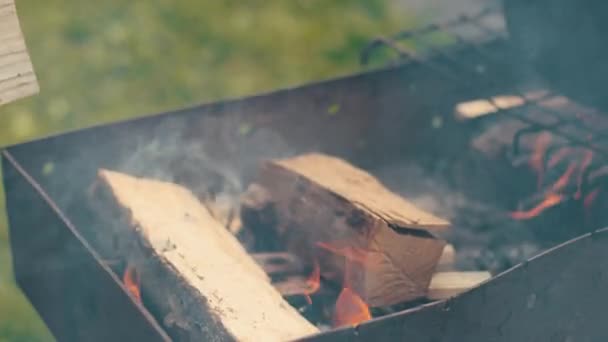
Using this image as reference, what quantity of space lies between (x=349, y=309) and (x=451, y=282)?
323mm

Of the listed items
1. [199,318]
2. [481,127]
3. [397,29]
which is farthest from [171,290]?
[397,29]

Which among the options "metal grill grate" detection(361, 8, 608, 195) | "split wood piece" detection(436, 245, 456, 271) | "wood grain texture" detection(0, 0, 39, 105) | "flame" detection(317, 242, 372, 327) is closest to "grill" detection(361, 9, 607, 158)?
"metal grill grate" detection(361, 8, 608, 195)

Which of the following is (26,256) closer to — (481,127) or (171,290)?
(171,290)

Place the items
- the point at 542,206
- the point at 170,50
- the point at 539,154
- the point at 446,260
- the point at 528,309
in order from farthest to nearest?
the point at 170,50, the point at 539,154, the point at 542,206, the point at 446,260, the point at 528,309

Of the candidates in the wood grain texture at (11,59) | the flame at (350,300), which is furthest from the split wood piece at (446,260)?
the wood grain texture at (11,59)

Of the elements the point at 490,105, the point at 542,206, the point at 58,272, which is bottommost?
the point at 58,272

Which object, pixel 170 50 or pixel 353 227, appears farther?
pixel 170 50

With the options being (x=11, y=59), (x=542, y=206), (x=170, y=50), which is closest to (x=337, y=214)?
(x=542, y=206)

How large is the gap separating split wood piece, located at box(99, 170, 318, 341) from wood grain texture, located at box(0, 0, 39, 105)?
1.99 feet

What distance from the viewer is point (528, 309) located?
7.82 feet

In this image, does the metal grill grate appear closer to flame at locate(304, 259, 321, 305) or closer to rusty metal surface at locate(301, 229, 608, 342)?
rusty metal surface at locate(301, 229, 608, 342)

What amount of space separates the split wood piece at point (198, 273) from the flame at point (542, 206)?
103cm

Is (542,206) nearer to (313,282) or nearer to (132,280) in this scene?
(313,282)

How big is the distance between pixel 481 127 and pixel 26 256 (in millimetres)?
1685
